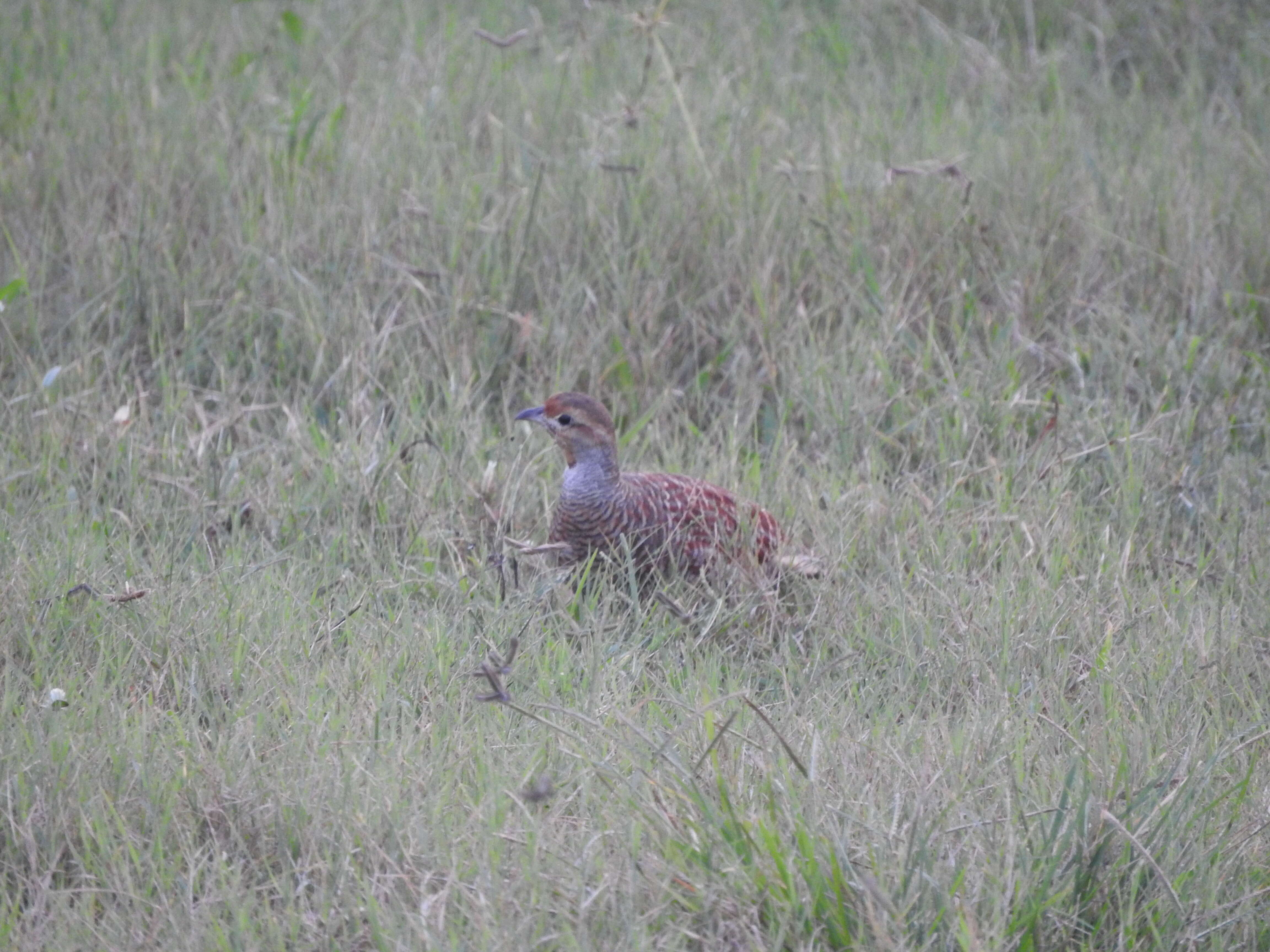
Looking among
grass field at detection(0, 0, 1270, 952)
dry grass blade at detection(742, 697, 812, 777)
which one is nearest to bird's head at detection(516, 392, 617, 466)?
grass field at detection(0, 0, 1270, 952)

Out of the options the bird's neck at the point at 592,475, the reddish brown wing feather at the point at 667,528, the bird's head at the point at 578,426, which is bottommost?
the reddish brown wing feather at the point at 667,528

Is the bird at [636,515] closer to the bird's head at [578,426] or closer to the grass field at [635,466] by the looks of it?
the bird's head at [578,426]

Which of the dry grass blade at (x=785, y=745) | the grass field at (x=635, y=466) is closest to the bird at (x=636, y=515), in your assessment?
the grass field at (x=635, y=466)

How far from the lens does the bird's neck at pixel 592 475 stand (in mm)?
3430

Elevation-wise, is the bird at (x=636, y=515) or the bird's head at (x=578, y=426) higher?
the bird's head at (x=578, y=426)

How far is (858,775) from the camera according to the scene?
8.23ft

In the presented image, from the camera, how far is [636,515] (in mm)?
3404

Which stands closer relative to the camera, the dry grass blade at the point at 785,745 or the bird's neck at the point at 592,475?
the dry grass blade at the point at 785,745

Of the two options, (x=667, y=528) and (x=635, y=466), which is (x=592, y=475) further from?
(x=635, y=466)

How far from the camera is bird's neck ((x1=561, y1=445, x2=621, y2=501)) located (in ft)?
11.3

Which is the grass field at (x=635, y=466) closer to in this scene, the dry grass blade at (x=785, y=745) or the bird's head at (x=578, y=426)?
the dry grass blade at (x=785, y=745)

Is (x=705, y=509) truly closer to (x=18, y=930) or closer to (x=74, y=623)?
(x=74, y=623)

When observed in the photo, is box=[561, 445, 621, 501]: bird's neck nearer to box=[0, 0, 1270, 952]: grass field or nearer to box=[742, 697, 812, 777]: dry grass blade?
box=[0, 0, 1270, 952]: grass field

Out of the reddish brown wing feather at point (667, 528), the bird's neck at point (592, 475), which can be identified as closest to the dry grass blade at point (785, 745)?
the reddish brown wing feather at point (667, 528)
